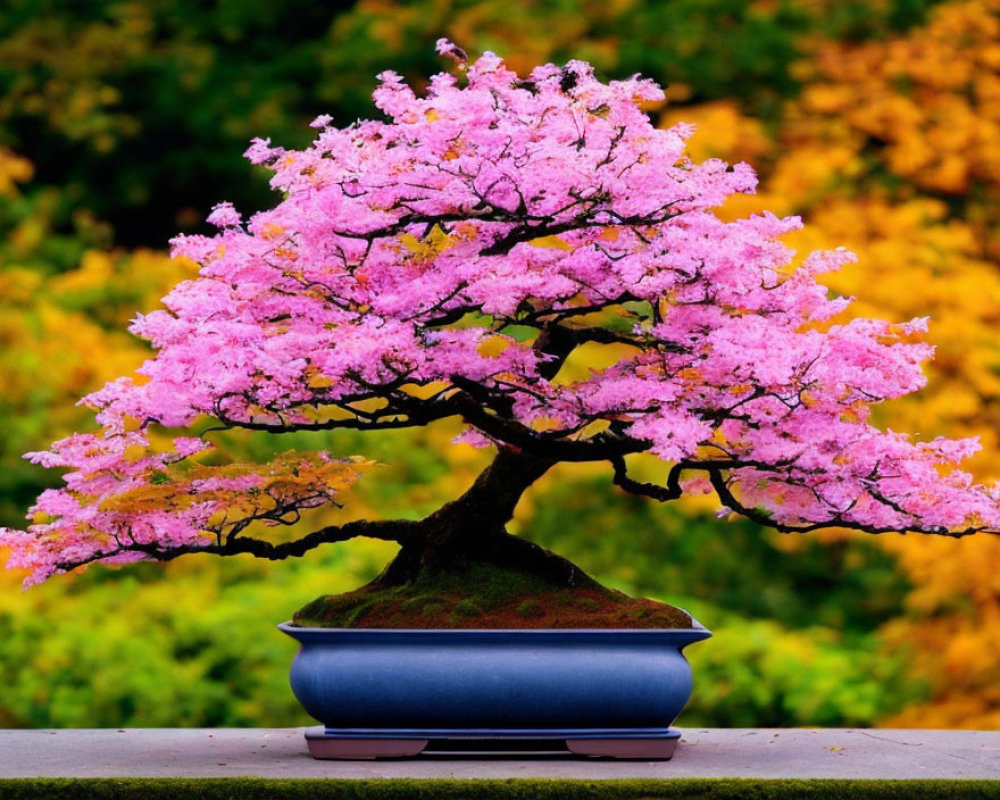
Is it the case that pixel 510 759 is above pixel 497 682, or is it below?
below

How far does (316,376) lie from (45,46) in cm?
700

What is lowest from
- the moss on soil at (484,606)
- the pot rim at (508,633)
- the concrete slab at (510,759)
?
the concrete slab at (510,759)

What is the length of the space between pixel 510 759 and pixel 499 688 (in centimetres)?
22

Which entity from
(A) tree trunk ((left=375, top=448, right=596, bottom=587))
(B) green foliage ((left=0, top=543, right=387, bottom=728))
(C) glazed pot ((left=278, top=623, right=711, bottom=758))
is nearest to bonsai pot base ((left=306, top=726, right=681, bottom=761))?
(C) glazed pot ((left=278, top=623, right=711, bottom=758))

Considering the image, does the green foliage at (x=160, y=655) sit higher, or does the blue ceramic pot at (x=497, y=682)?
the green foliage at (x=160, y=655)

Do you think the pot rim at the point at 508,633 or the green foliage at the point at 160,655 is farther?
the green foliage at the point at 160,655

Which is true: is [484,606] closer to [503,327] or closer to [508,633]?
[508,633]

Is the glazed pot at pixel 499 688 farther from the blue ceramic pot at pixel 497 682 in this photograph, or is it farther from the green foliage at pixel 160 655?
the green foliage at pixel 160 655

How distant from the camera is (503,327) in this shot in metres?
4.38

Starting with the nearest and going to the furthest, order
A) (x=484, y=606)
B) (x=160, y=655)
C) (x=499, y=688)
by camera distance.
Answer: (x=499, y=688)
(x=484, y=606)
(x=160, y=655)

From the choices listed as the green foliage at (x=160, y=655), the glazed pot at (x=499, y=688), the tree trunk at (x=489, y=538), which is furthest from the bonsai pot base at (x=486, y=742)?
the green foliage at (x=160, y=655)

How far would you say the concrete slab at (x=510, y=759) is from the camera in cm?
396

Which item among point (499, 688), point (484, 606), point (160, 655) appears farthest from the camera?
point (160, 655)

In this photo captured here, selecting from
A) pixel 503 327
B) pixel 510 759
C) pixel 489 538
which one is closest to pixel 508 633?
pixel 510 759
